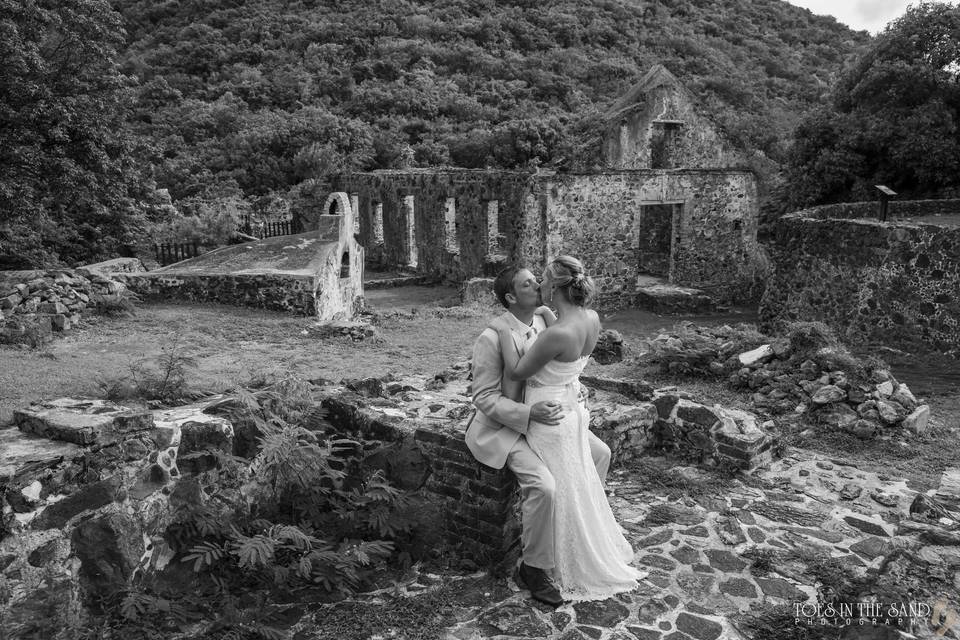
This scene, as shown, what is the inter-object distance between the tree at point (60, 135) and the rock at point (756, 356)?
12079 mm

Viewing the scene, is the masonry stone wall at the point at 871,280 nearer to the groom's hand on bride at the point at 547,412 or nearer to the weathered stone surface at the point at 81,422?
the groom's hand on bride at the point at 547,412

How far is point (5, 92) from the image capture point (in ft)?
42.2

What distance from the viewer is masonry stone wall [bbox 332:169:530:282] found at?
1842cm

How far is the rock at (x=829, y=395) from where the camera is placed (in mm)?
7223

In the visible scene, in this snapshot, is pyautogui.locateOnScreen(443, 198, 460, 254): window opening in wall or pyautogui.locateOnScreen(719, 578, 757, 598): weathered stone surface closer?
pyautogui.locateOnScreen(719, 578, 757, 598): weathered stone surface

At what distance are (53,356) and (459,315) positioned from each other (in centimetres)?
769

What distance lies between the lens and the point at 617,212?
59.4ft

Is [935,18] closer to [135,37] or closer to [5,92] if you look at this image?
[5,92]

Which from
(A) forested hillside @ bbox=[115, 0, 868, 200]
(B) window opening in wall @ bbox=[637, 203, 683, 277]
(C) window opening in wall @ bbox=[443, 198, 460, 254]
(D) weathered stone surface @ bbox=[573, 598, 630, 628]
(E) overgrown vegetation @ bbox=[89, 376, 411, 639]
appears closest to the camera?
(E) overgrown vegetation @ bbox=[89, 376, 411, 639]

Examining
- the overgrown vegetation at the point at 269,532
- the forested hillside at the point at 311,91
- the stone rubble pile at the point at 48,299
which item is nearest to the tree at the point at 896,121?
the forested hillside at the point at 311,91

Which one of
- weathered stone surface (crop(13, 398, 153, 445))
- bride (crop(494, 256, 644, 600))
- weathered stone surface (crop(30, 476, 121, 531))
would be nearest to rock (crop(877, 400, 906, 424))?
bride (crop(494, 256, 644, 600))

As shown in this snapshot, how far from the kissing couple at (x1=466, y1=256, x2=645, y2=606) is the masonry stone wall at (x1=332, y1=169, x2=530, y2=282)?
13617mm

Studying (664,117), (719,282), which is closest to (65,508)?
(719,282)

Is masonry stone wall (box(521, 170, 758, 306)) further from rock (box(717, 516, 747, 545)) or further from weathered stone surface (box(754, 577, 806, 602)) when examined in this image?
weathered stone surface (box(754, 577, 806, 602))
